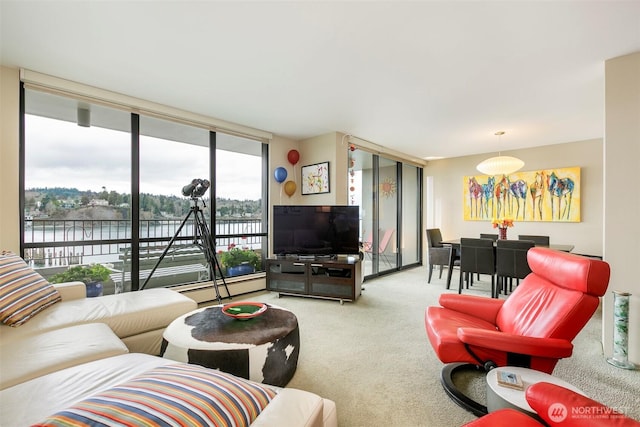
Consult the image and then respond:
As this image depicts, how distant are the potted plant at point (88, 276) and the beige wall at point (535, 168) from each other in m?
5.84

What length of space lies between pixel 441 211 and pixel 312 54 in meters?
4.95

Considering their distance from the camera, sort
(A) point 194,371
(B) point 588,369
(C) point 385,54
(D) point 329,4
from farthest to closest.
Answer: (C) point 385,54, (B) point 588,369, (D) point 329,4, (A) point 194,371

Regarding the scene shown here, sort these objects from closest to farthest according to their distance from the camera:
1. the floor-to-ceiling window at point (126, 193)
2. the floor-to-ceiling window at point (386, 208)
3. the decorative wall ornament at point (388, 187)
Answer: the floor-to-ceiling window at point (126, 193) → the floor-to-ceiling window at point (386, 208) → the decorative wall ornament at point (388, 187)

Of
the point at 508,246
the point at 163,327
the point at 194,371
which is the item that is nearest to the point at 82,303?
the point at 163,327

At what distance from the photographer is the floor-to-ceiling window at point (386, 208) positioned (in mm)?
5152

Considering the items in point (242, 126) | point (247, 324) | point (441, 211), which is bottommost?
point (247, 324)

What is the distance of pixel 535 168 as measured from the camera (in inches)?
201

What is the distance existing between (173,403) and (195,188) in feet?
9.84

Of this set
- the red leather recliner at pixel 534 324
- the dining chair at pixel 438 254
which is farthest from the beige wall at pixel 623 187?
the dining chair at pixel 438 254

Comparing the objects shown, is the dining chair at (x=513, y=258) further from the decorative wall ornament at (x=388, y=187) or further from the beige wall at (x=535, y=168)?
the decorative wall ornament at (x=388, y=187)

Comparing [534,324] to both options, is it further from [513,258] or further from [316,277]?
[316,277]

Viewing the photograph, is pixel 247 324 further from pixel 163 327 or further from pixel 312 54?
pixel 312 54

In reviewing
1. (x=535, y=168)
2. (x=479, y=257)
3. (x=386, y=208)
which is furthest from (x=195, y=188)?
(x=535, y=168)

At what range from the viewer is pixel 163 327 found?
227 centimetres
